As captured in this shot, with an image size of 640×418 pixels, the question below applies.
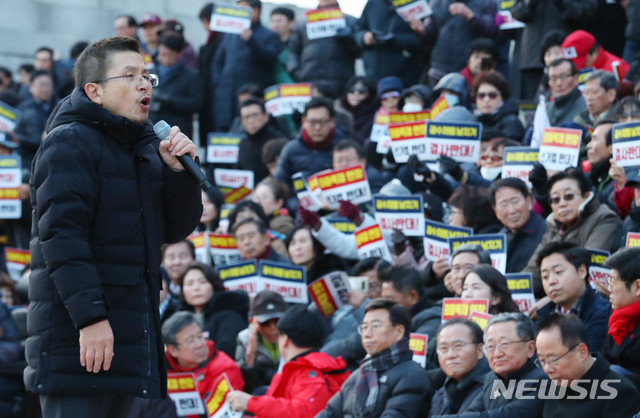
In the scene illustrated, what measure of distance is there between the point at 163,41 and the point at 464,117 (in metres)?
4.84

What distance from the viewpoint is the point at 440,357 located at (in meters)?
6.75

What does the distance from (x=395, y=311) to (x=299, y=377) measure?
813mm

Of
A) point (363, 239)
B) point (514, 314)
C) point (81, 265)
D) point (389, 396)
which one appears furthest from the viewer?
point (363, 239)

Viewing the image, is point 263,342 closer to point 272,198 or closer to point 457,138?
point 457,138

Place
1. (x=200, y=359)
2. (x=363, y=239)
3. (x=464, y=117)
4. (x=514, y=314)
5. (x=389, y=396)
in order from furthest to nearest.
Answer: (x=464, y=117) < (x=363, y=239) < (x=200, y=359) < (x=389, y=396) < (x=514, y=314)

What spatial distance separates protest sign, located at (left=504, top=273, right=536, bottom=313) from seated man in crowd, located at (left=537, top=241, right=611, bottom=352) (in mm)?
264

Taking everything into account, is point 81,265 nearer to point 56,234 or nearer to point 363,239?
point 56,234

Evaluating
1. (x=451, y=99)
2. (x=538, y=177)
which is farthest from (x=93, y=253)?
(x=451, y=99)

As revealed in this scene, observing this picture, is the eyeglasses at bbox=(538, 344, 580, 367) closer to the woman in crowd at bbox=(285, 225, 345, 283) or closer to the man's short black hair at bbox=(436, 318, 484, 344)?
the man's short black hair at bbox=(436, 318, 484, 344)

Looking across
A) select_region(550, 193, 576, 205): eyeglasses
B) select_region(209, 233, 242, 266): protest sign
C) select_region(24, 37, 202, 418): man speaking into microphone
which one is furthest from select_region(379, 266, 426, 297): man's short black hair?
select_region(24, 37, 202, 418): man speaking into microphone

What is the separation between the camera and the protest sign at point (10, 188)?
12.3 meters

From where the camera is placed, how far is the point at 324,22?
1407 cm

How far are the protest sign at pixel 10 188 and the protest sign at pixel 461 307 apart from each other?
249 inches

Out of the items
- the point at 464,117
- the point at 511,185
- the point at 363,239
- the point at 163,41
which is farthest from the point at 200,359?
the point at 163,41
